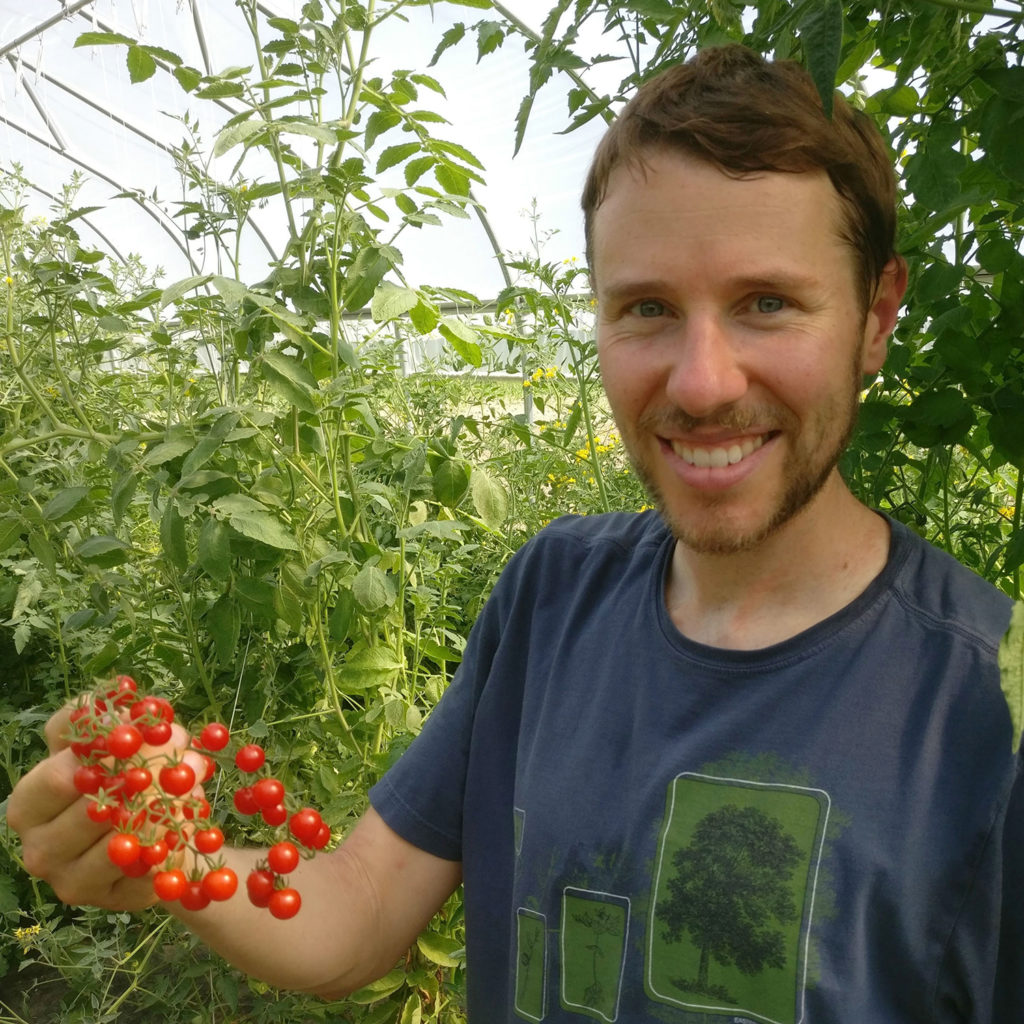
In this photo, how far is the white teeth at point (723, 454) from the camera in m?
0.92

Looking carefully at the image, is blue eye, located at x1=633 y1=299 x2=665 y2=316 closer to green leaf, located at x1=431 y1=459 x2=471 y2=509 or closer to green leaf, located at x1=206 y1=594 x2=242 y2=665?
green leaf, located at x1=431 y1=459 x2=471 y2=509

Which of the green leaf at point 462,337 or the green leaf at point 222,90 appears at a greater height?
the green leaf at point 222,90

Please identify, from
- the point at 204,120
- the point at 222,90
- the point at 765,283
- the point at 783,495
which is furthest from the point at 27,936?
the point at 204,120

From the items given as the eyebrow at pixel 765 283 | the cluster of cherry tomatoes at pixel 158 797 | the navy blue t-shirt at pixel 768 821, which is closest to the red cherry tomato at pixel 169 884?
the cluster of cherry tomatoes at pixel 158 797

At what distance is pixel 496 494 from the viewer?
Result: 5.13ft

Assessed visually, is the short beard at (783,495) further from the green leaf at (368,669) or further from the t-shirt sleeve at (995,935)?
the green leaf at (368,669)

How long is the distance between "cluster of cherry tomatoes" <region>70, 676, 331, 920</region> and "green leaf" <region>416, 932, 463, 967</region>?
0.93 m

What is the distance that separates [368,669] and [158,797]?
0.94 meters

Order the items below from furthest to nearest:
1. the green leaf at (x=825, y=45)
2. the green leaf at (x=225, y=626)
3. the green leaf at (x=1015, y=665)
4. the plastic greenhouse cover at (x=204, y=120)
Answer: the plastic greenhouse cover at (x=204, y=120) → the green leaf at (x=225, y=626) → the green leaf at (x=825, y=45) → the green leaf at (x=1015, y=665)

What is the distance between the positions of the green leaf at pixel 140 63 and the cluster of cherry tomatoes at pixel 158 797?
4.01ft

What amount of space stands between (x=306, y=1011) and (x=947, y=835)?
1251 mm

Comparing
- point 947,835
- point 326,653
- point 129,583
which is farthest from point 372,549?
point 947,835

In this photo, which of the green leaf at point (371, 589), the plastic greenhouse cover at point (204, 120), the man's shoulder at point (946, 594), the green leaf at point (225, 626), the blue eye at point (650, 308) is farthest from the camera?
the plastic greenhouse cover at point (204, 120)

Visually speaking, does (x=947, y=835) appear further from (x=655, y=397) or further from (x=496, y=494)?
(x=496, y=494)
